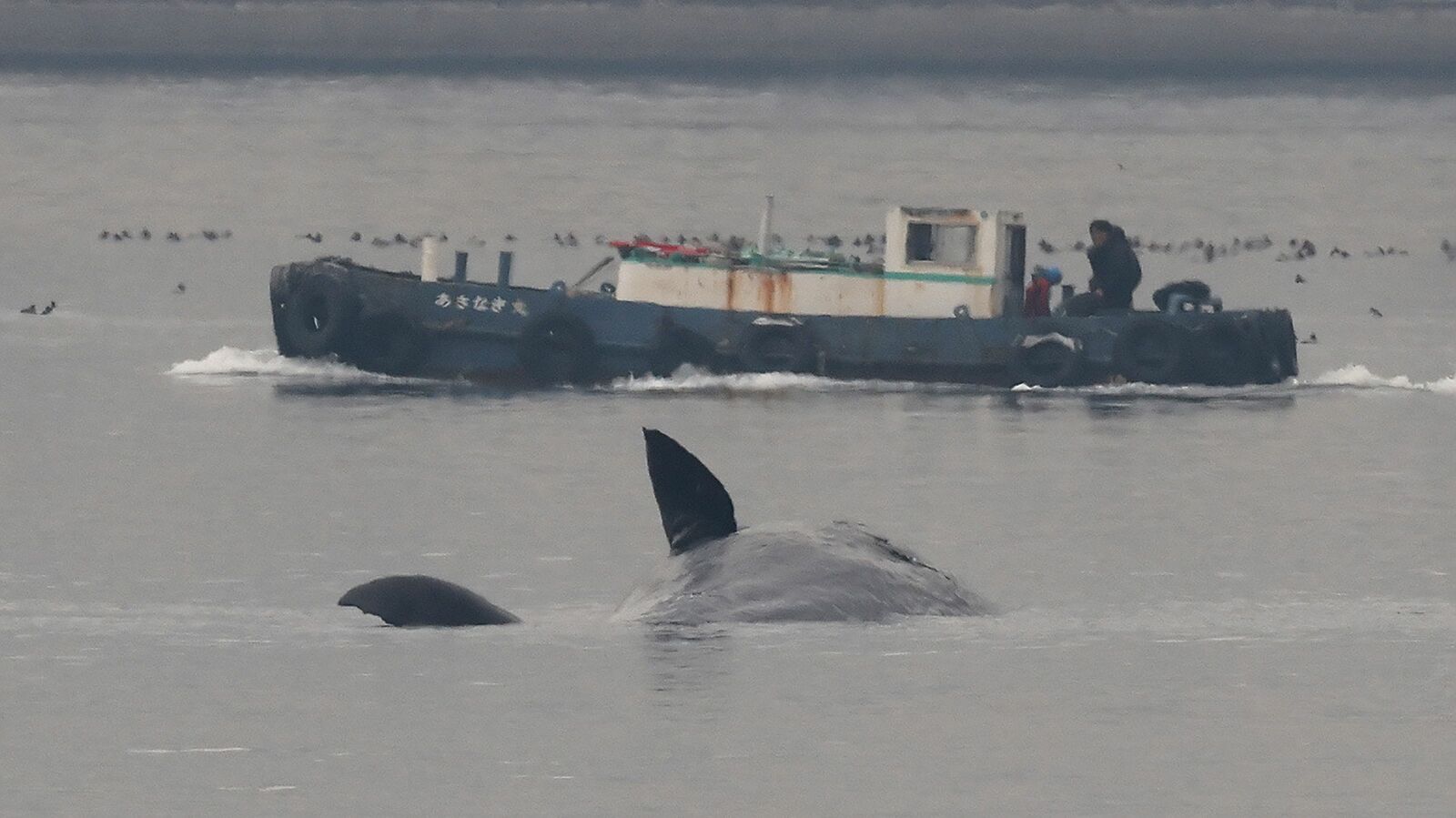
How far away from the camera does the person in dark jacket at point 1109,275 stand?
47781 millimetres

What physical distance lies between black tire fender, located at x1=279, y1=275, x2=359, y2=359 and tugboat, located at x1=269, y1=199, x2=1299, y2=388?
3cm

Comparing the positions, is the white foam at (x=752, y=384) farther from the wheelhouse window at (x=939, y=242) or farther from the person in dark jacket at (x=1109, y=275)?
the person in dark jacket at (x=1109, y=275)

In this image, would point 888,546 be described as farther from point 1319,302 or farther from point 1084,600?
point 1319,302

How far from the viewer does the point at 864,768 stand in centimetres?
1989

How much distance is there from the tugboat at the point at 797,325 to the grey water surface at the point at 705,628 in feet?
1.49

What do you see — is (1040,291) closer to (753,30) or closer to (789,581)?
(789,581)

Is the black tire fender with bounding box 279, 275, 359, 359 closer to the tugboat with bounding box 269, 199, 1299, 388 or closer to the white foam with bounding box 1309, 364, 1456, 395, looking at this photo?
the tugboat with bounding box 269, 199, 1299, 388

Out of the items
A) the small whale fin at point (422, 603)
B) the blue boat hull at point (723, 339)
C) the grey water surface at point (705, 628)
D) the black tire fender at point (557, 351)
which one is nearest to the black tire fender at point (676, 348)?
the blue boat hull at point (723, 339)

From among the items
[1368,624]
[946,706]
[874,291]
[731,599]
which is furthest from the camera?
[874,291]

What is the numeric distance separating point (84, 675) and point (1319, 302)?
48809mm

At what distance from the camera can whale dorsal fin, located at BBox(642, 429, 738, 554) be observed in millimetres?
22891

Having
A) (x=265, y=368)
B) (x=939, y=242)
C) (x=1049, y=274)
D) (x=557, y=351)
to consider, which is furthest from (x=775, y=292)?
(x=265, y=368)

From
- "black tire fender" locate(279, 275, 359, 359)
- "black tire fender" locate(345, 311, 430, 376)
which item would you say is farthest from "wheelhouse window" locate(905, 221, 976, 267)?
"black tire fender" locate(279, 275, 359, 359)

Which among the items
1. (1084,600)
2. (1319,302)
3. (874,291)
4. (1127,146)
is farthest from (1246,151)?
(1084,600)
